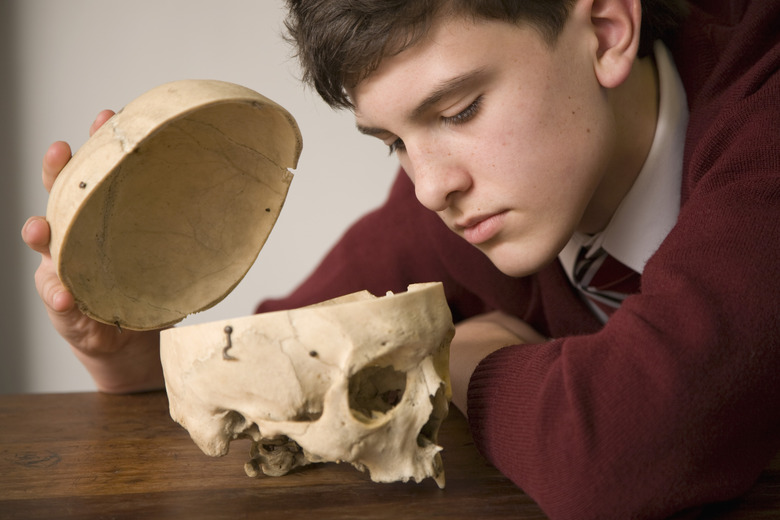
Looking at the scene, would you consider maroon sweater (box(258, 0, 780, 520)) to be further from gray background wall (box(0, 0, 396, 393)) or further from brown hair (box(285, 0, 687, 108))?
gray background wall (box(0, 0, 396, 393))

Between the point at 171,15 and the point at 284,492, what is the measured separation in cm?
156

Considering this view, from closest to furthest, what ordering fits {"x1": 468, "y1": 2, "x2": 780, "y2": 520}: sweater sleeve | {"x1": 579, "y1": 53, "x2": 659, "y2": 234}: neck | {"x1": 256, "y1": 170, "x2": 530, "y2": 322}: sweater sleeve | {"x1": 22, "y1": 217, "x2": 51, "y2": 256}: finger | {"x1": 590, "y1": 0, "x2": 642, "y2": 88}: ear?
{"x1": 468, "y1": 2, "x2": 780, "y2": 520}: sweater sleeve
{"x1": 22, "y1": 217, "x2": 51, "y2": 256}: finger
{"x1": 590, "y1": 0, "x2": 642, "y2": 88}: ear
{"x1": 579, "y1": 53, "x2": 659, "y2": 234}: neck
{"x1": 256, "y1": 170, "x2": 530, "y2": 322}: sweater sleeve

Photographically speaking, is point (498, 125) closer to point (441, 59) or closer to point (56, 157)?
point (441, 59)

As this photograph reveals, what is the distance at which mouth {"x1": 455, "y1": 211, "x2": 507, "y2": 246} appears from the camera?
0.85 meters

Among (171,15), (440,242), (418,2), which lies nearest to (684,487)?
(418,2)

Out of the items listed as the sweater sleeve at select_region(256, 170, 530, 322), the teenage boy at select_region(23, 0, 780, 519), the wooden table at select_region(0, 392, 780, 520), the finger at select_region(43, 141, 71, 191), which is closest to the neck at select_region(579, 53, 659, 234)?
the teenage boy at select_region(23, 0, 780, 519)

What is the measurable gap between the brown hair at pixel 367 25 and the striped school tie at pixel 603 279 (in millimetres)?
365

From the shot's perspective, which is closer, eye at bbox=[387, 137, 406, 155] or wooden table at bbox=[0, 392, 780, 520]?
wooden table at bbox=[0, 392, 780, 520]

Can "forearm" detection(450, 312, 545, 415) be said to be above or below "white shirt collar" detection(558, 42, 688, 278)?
below

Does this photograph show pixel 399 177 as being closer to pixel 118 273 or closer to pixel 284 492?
pixel 118 273

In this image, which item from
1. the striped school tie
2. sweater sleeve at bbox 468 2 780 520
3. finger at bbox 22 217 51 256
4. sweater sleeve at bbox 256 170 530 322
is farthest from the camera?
sweater sleeve at bbox 256 170 530 322

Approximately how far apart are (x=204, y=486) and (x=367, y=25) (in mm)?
472

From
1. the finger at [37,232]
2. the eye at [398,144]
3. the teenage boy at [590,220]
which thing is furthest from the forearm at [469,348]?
the finger at [37,232]

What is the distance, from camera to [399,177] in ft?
4.56
